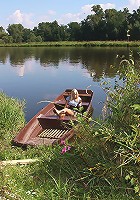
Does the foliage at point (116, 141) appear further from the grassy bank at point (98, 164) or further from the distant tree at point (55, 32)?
the distant tree at point (55, 32)

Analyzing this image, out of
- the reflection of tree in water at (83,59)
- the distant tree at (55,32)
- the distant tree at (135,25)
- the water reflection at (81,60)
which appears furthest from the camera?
the distant tree at (55,32)

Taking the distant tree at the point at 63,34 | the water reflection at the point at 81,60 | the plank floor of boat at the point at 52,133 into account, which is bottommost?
the plank floor of boat at the point at 52,133

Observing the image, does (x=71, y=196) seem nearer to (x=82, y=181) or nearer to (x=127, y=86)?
(x=82, y=181)

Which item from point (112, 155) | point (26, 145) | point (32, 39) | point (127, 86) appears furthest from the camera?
point (32, 39)

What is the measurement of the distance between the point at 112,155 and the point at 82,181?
552 mm

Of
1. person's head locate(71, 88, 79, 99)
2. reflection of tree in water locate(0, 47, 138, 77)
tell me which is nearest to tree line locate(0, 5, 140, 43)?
reflection of tree in water locate(0, 47, 138, 77)

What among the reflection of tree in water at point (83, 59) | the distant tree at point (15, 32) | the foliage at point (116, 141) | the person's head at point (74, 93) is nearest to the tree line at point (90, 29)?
the distant tree at point (15, 32)

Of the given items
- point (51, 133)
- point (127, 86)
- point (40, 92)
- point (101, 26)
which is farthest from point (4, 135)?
point (101, 26)

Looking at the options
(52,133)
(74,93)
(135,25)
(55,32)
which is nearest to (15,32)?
(55,32)

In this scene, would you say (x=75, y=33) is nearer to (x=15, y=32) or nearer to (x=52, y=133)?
(x=15, y=32)

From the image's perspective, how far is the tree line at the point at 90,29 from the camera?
76000 mm

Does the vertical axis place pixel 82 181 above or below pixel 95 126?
below

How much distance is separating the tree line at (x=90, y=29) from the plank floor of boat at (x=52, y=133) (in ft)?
201

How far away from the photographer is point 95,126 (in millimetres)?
4445
